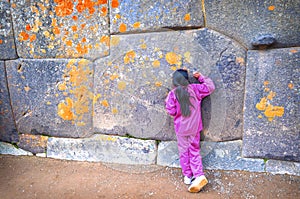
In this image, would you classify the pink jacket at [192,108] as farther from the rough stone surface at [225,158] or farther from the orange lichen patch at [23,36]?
the orange lichen patch at [23,36]

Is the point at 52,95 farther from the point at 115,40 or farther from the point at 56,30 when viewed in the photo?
the point at 115,40

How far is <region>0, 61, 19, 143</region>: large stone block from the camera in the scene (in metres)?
2.39

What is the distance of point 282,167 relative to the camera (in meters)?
1.88

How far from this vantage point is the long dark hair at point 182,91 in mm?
1820

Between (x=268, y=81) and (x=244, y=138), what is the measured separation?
493mm

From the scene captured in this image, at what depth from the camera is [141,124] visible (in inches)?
83.7

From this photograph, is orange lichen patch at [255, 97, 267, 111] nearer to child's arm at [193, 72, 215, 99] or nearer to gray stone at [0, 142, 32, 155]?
child's arm at [193, 72, 215, 99]

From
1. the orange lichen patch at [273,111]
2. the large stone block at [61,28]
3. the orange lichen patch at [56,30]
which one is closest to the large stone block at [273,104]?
the orange lichen patch at [273,111]

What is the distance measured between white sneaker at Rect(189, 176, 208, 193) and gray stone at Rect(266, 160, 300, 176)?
0.55 m

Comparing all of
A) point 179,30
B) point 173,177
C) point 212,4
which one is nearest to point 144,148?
point 173,177

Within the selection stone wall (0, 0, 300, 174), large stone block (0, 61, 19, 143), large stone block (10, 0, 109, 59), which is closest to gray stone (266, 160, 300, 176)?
stone wall (0, 0, 300, 174)

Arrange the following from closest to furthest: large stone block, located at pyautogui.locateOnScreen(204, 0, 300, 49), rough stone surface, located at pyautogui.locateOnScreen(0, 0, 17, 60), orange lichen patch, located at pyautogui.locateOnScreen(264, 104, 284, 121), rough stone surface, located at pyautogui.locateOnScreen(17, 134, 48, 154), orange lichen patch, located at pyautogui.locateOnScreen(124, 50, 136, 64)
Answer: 1. large stone block, located at pyautogui.locateOnScreen(204, 0, 300, 49)
2. orange lichen patch, located at pyautogui.locateOnScreen(264, 104, 284, 121)
3. orange lichen patch, located at pyautogui.locateOnScreen(124, 50, 136, 64)
4. rough stone surface, located at pyautogui.locateOnScreen(0, 0, 17, 60)
5. rough stone surface, located at pyautogui.locateOnScreen(17, 134, 48, 154)

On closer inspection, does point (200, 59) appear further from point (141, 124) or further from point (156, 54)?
point (141, 124)

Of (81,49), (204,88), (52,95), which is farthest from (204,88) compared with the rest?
(52,95)
